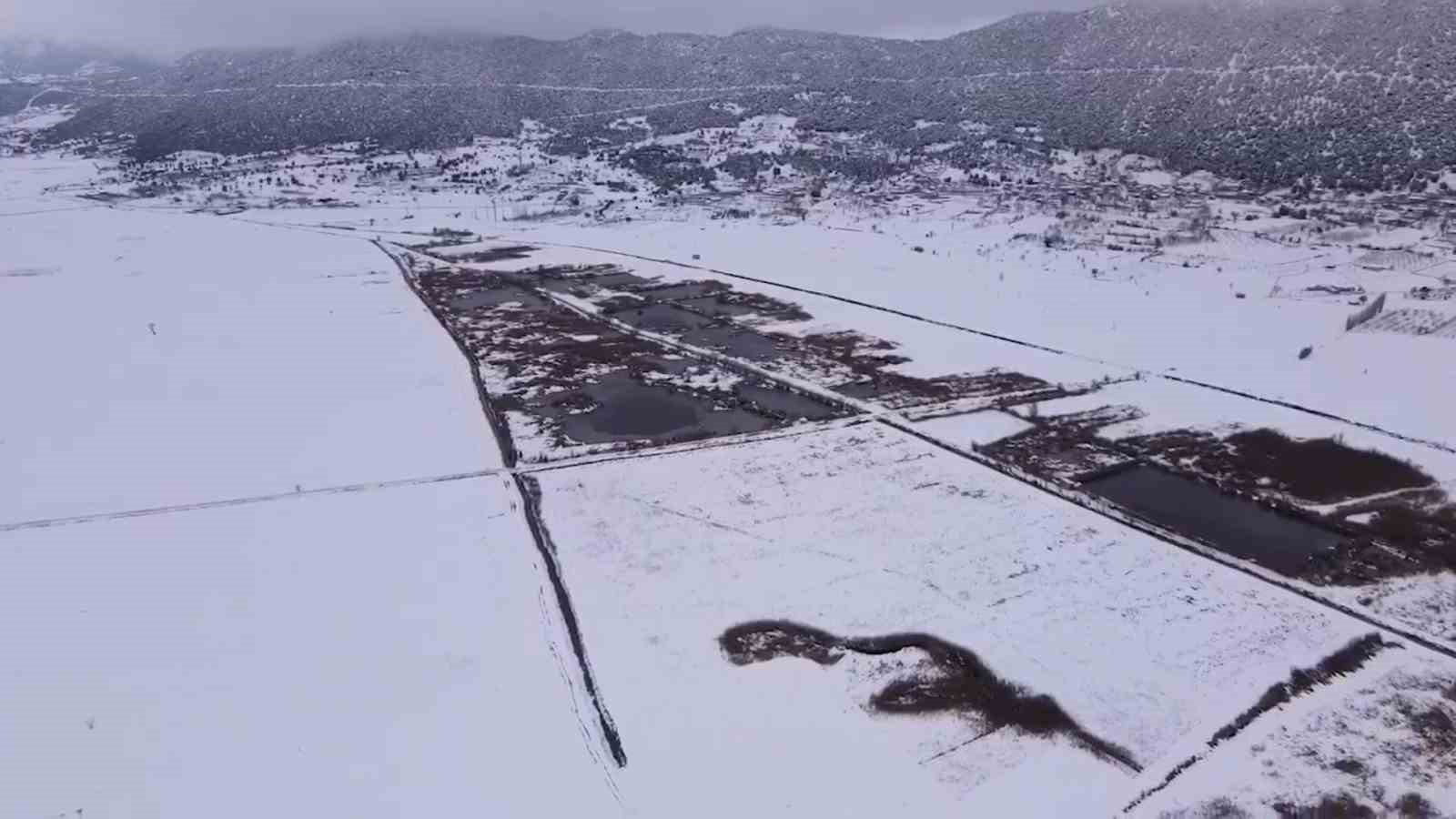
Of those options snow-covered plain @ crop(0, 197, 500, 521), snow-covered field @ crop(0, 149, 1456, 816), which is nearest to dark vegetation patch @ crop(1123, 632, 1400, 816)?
snow-covered field @ crop(0, 149, 1456, 816)

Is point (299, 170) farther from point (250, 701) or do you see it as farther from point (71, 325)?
point (250, 701)

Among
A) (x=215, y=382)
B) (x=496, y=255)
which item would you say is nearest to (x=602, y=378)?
(x=215, y=382)

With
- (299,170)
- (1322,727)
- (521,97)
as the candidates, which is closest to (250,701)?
(1322,727)

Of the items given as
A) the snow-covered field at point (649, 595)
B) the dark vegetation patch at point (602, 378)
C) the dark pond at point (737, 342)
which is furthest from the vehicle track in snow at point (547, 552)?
the dark pond at point (737, 342)

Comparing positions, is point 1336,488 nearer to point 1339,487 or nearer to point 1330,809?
point 1339,487

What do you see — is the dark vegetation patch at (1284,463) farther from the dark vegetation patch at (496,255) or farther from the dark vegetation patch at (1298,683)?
the dark vegetation patch at (496,255)
